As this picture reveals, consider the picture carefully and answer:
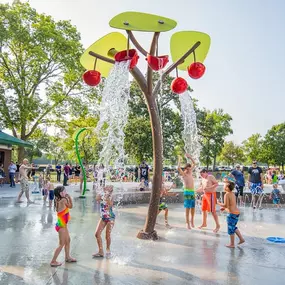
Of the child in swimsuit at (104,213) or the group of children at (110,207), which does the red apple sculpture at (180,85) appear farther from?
the child in swimsuit at (104,213)

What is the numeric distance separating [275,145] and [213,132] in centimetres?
1245

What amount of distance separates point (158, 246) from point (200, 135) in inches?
1314

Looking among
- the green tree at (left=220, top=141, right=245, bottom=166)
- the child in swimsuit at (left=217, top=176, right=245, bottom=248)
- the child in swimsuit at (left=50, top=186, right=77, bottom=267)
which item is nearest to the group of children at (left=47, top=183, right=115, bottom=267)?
the child in swimsuit at (left=50, top=186, right=77, bottom=267)

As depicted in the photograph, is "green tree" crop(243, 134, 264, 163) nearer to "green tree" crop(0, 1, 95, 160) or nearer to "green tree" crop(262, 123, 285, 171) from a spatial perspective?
"green tree" crop(262, 123, 285, 171)

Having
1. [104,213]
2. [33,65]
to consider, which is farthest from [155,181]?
[33,65]

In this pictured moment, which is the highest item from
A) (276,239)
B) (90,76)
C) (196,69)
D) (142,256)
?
(196,69)

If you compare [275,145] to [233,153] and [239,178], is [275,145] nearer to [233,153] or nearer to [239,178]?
[233,153]

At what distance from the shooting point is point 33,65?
23.0 m

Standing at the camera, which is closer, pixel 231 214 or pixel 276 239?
pixel 231 214

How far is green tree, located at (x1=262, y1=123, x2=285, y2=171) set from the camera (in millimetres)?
45737

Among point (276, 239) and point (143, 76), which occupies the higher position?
point (143, 76)

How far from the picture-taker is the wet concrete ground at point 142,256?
13.4 ft

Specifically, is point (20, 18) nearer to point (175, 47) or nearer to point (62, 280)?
point (175, 47)

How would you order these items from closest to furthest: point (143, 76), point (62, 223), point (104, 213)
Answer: point (62, 223) < point (104, 213) < point (143, 76)
